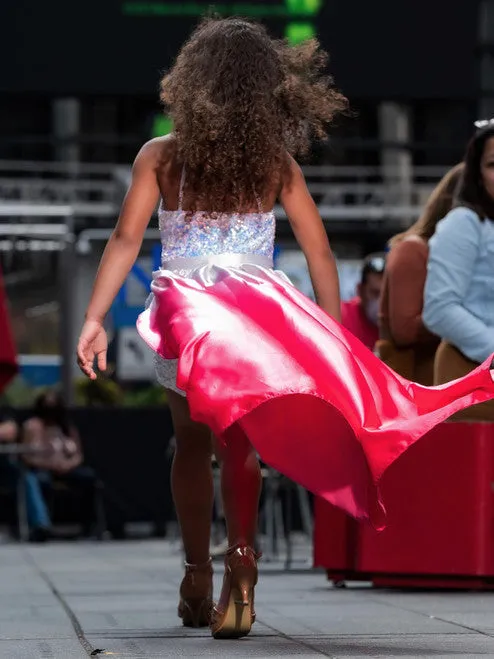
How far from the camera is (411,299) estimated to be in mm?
7473

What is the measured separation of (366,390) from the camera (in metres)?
4.81

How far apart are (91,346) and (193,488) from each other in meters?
0.61

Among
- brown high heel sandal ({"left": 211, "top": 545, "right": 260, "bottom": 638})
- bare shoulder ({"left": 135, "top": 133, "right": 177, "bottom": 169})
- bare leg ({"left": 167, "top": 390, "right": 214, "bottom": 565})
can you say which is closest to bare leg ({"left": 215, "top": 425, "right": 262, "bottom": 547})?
brown high heel sandal ({"left": 211, "top": 545, "right": 260, "bottom": 638})

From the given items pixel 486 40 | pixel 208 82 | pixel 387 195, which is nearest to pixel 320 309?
pixel 208 82

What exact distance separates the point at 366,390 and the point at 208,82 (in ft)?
3.55

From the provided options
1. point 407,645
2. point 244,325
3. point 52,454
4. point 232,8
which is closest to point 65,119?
point 52,454

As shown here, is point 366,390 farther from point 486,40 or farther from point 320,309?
point 486,40

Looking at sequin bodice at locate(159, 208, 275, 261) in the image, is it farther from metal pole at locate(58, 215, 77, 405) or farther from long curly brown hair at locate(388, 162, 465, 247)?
metal pole at locate(58, 215, 77, 405)

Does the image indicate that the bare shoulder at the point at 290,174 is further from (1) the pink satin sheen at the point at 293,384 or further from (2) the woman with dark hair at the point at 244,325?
(1) the pink satin sheen at the point at 293,384

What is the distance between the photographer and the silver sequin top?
5266mm

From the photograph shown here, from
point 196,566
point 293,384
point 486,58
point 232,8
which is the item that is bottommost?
point 196,566

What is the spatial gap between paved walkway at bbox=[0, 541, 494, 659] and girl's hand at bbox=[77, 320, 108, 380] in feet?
2.57

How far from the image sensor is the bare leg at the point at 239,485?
199 inches

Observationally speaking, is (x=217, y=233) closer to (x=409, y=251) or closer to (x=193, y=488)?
(x=193, y=488)
